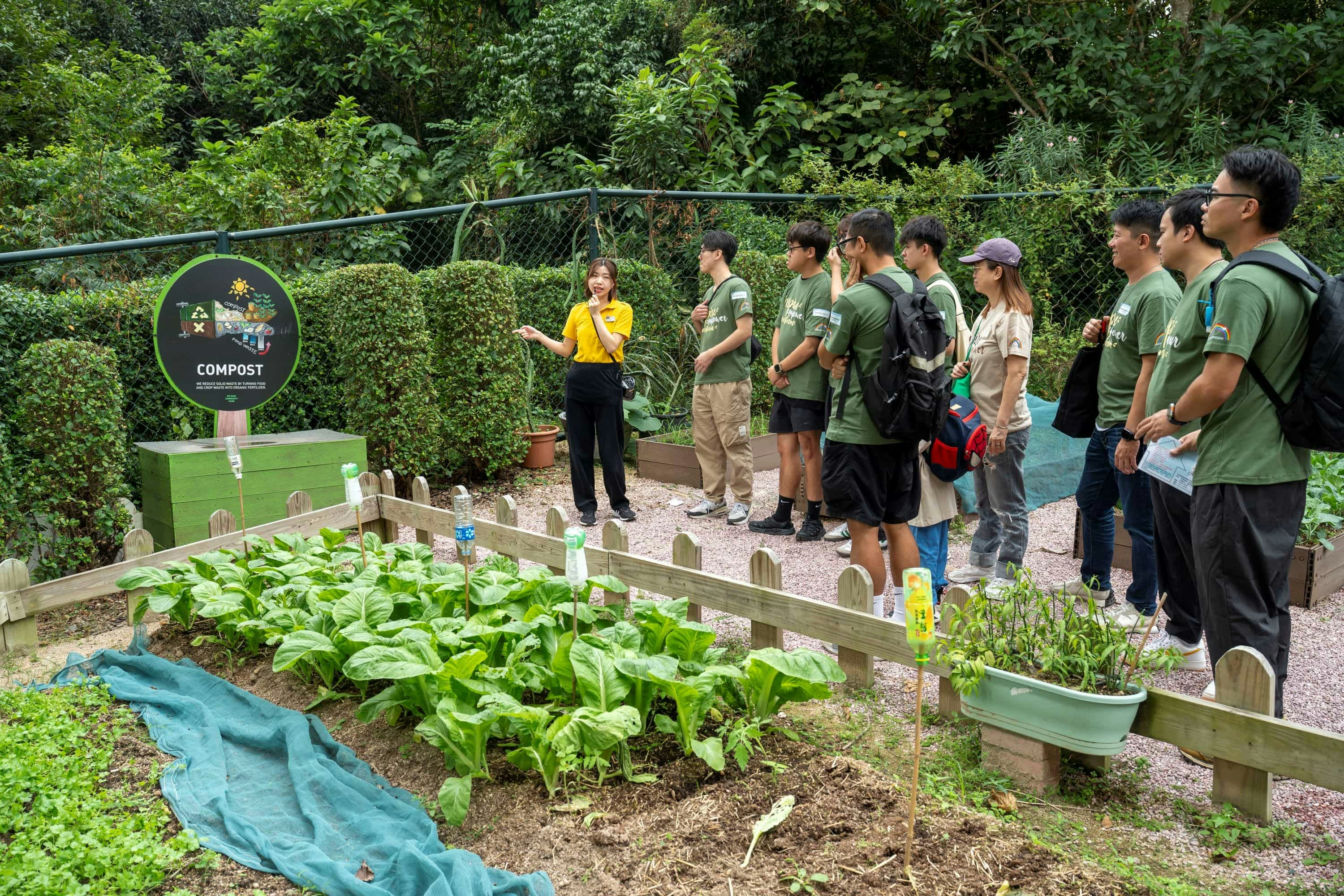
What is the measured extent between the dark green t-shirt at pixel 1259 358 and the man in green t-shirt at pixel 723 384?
3710 mm

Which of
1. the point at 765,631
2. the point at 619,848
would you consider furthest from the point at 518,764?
the point at 765,631

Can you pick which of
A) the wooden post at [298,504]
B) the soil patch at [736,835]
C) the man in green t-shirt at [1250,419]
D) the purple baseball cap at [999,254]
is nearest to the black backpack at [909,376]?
the purple baseball cap at [999,254]

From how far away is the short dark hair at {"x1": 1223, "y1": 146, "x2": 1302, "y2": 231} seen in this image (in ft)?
9.73

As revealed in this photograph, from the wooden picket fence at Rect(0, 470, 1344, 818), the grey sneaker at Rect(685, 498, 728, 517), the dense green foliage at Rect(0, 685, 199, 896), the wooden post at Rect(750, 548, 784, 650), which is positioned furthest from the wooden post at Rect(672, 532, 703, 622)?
the grey sneaker at Rect(685, 498, 728, 517)

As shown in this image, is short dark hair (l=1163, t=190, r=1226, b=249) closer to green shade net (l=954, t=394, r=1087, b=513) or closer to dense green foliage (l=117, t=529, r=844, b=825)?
dense green foliage (l=117, t=529, r=844, b=825)

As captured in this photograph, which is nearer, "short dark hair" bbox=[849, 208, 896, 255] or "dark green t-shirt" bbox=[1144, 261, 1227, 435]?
"dark green t-shirt" bbox=[1144, 261, 1227, 435]

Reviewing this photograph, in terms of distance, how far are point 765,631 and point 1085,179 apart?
8.72 meters

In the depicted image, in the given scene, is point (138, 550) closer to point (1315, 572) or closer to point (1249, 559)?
point (1249, 559)

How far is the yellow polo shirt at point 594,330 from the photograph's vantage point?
21.7 ft

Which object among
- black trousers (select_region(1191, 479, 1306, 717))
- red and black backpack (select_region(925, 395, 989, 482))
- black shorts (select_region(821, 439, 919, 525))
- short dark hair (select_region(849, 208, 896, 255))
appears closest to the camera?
black trousers (select_region(1191, 479, 1306, 717))

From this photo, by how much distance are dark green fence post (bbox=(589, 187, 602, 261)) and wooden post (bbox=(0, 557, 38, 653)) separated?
230 inches

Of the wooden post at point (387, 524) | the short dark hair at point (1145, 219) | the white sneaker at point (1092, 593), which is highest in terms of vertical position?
the short dark hair at point (1145, 219)

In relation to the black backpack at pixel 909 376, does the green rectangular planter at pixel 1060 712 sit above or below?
below

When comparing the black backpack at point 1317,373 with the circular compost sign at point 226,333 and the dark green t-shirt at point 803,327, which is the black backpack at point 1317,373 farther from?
the circular compost sign at point 226,333
